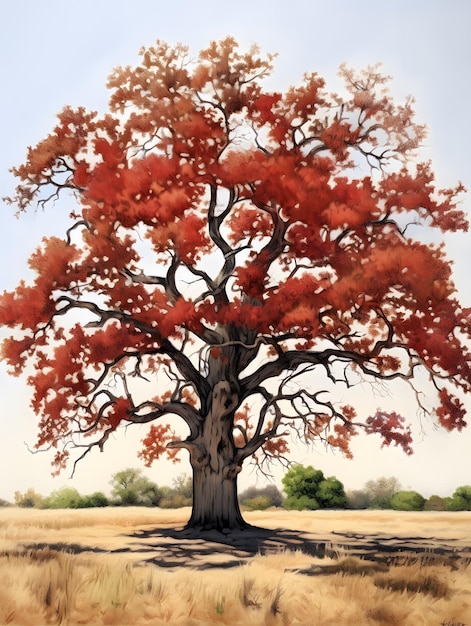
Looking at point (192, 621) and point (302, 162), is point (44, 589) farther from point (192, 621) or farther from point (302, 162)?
point (302, 162)

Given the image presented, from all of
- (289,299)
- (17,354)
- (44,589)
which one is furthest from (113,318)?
(44,589)

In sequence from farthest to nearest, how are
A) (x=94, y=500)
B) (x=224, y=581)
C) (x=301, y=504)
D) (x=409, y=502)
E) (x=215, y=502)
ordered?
1. (x=94, y=500)
2. (x=409, y=502)
3. (x=301, y=504)
4. (x=215, y=502)
5. (x=224, y=581)

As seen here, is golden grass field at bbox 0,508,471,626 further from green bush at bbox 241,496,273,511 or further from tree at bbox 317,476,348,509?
green bush at bbox 241,496,273,511

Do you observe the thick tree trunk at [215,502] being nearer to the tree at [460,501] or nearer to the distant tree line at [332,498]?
the distant tree line at [332,498]

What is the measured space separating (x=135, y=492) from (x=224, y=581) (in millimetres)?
10497

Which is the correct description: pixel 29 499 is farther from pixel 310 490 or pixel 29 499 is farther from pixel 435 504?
pixel 435 504

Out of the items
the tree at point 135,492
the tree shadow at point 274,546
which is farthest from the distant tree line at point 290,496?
the tree shadow at point 274,546

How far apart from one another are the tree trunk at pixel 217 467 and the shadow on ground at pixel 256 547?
1.06 ft

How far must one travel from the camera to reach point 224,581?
7438mm

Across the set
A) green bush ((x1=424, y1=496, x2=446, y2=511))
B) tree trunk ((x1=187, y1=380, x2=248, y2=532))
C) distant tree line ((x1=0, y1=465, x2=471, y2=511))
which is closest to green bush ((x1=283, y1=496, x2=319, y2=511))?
distant tree line ((x1=0, y1=465, x2=471, y2=511))

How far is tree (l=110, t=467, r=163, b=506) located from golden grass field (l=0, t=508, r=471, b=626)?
5.97 metres

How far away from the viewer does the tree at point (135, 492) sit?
17.6m

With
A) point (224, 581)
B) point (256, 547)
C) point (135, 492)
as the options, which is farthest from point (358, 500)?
point (224, 581)

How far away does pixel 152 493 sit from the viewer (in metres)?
17.6
